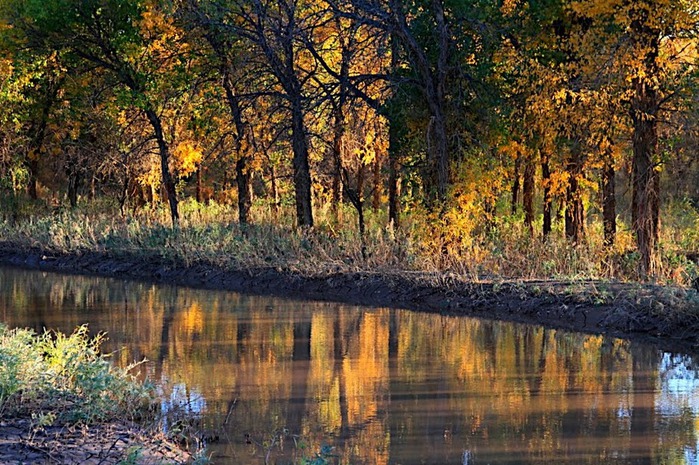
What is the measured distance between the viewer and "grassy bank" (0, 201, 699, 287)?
21266 mm

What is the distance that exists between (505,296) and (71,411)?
11366mm

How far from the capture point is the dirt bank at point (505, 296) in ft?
55.4

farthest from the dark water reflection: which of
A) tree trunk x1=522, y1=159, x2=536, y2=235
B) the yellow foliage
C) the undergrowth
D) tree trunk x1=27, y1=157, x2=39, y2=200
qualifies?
tree trunk x1=27, y1=157, x2=39, y2=200

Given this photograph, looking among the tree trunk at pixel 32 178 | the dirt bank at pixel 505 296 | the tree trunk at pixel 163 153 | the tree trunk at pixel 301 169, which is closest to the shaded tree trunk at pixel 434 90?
the dirt bank at pixel 505 296

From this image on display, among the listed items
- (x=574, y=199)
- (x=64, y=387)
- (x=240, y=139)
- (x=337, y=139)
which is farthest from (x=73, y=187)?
(x=64, y=387)

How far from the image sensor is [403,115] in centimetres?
2355

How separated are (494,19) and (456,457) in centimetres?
1507

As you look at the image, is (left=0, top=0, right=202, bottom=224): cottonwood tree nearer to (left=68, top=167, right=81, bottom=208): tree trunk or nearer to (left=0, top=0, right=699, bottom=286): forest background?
(left=0, top=0, right=699, bottom=286): forest background

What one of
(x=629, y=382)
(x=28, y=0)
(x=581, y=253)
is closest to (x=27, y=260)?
(x=28, y=0)

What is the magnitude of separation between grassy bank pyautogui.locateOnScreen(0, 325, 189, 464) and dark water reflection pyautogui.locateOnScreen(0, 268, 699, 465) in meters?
0.79

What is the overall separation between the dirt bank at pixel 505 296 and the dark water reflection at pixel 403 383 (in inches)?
29.7

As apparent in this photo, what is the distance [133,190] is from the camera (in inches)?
1700

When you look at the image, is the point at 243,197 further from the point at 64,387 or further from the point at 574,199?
the point at 64,387

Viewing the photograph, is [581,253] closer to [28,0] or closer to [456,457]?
[456,457]
